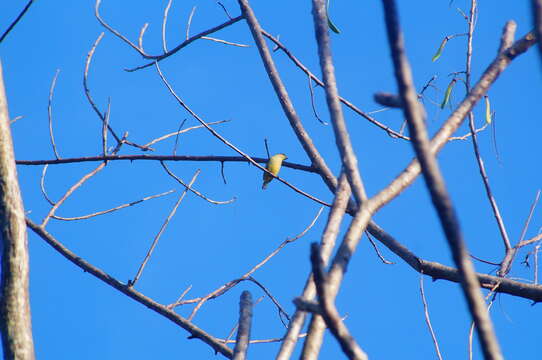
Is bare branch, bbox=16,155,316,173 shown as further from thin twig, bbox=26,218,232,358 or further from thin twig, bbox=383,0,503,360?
thin twig, bbox=383,0,503,360

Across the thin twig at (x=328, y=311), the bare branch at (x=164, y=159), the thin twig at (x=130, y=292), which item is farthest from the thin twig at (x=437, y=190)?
the thin twig at (x=130, y=292)

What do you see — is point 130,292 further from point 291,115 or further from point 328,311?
point 328,311

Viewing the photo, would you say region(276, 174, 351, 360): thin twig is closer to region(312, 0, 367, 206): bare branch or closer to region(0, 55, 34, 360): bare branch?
region(312, 0, 367, 206): bare branch

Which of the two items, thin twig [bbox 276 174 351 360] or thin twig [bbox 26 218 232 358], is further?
thin twig [bbox 26 218 232 358]

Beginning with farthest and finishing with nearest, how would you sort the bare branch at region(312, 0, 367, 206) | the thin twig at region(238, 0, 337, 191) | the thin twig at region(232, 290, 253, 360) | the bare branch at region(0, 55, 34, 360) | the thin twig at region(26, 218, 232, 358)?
the thin twig at region(26, 218, 232, 358) → the thin twig at region(238, 0, 337, 191) → the thin twig at region(232, 290, 253, 360) → the bare branch at region(0, 55, 34, 360) → the bare branch at region(312, 0, 367, 206)

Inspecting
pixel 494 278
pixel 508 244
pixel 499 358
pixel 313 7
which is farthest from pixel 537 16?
pixel 508 244

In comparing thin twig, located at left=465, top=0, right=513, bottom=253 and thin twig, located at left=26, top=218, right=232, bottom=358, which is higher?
thin twig, located at left=465, top=0, right=513, bottom=253

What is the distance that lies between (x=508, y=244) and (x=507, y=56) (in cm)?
110

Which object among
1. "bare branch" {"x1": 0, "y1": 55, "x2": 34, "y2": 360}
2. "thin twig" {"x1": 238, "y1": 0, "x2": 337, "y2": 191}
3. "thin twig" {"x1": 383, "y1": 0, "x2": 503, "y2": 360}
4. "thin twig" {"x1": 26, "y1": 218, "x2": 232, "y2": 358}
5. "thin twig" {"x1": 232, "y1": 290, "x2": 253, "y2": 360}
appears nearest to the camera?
"thin twig" {"x1": 383, "y1": 0, "x2": 503, "y2": 360}

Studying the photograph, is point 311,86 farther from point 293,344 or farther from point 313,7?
point 293,344

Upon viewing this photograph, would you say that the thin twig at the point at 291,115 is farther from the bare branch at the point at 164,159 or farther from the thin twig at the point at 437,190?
the thin twig at the point at 437,190

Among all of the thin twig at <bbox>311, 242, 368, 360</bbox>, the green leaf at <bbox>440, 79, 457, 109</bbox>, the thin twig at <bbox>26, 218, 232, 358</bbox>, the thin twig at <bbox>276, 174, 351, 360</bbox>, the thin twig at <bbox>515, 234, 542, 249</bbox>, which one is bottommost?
the thin twig at <bbox>311, 242, 368, 360</bbox>

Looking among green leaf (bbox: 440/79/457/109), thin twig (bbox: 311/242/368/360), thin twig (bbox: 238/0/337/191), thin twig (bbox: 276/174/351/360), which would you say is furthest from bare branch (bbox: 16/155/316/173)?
thin twig (bbox: 311/242/368/360)

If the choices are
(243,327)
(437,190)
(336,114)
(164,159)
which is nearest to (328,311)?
(437,190)
